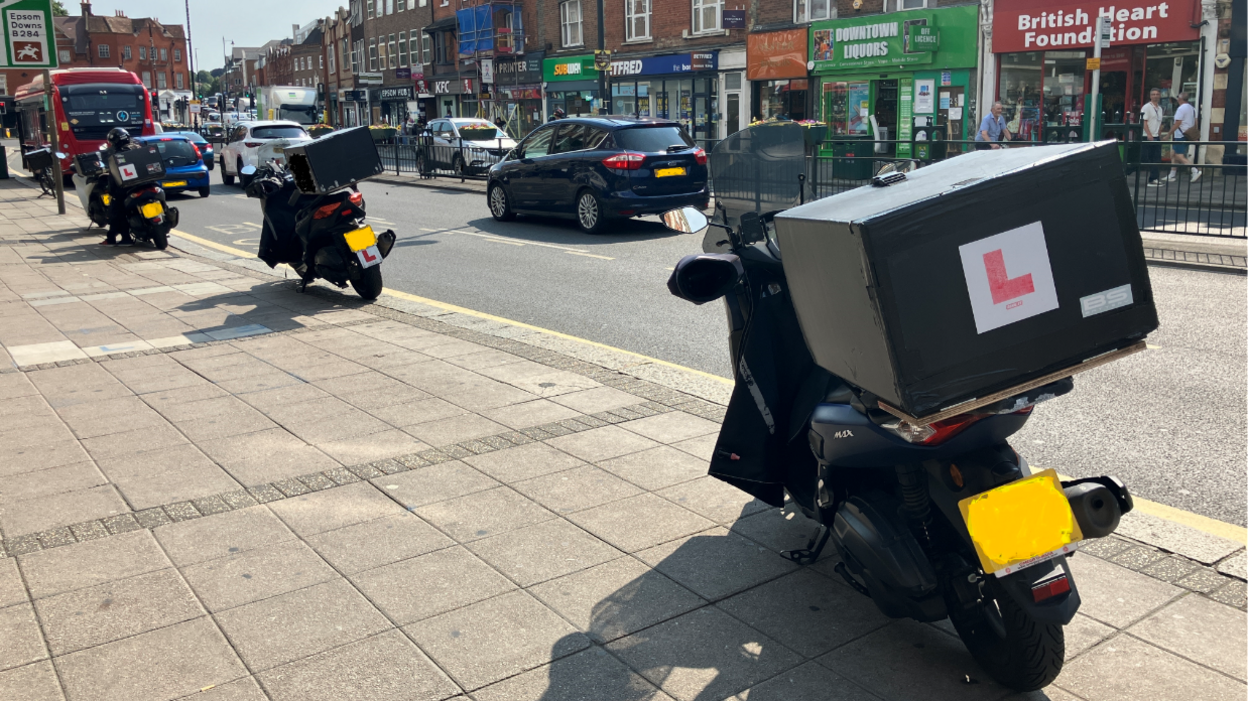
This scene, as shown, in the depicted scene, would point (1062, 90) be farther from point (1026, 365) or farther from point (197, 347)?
point (1026, 365)

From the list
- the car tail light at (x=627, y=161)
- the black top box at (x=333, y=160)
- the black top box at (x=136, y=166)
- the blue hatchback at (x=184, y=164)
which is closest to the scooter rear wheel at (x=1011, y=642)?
the black top box at (x=333, y=160)

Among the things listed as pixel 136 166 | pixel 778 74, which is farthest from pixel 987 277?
pixel 778 74

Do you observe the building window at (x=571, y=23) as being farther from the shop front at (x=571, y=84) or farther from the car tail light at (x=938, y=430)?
the car tail light at (x=938, y=430)

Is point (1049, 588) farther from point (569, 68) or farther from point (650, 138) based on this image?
point (569, 68)

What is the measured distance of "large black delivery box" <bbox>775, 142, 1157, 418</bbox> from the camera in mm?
2486

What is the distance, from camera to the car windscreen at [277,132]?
28.3 m

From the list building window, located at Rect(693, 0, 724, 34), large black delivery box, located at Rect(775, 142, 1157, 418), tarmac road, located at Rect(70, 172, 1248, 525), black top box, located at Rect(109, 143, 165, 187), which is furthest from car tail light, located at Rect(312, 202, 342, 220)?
building window, located at Rect(693, 0, 724, 34)

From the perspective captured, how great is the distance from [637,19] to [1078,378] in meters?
34.1

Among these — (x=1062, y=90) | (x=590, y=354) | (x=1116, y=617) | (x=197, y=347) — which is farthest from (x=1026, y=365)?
(x=1062, y=90)

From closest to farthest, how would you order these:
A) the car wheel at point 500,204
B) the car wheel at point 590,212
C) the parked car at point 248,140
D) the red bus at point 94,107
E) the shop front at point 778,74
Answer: the car wheel at point 590,212
the car wheel at point 500,204
the parked car at point 248,140
the red bus at point 94,107
the shop front at point 778,74

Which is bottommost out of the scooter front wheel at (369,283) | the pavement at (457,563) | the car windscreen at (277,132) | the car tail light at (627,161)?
the pavement at (457,563)

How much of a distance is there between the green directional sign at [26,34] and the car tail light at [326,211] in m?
11.6

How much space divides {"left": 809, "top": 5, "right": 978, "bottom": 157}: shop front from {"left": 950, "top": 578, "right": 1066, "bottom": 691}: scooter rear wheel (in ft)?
79.8

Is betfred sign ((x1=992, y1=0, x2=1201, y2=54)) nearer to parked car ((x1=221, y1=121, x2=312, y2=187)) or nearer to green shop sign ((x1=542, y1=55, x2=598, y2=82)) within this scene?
parked car ((x1=221, y1=121, x2=312, y2=187))
